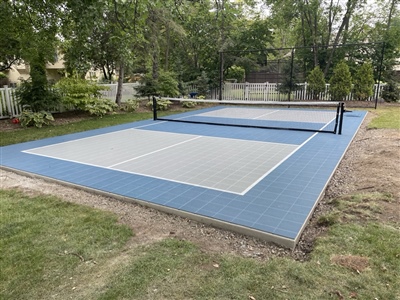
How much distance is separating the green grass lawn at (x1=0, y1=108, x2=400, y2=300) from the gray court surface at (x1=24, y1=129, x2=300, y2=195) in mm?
1584

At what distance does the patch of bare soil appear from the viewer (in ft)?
9.69

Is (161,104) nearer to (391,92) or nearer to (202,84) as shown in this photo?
(202,84)

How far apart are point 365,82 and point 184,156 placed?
13.1 m

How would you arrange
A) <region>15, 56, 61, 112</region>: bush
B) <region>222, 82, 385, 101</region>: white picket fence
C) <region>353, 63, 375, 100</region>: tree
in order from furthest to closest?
1. <region>222, 82, 385, 101</region>: white picket fence
2. <region>353, 63, 375, 100</region>: tree
3. <region>15, 56, 61, 112</region>: bush

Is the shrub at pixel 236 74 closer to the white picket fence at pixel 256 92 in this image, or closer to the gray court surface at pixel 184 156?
the white picket fence at pixel 256 92

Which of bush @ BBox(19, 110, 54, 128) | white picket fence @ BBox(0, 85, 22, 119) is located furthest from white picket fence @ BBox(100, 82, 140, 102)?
bush @ BBox(19, 110, 54, 128)

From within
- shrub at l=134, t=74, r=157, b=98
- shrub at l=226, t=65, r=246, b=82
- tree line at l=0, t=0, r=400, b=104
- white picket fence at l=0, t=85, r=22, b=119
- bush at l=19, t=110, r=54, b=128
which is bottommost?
bush at l=19, t=110, r=54, b=128

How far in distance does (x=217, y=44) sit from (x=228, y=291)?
17.3 meters

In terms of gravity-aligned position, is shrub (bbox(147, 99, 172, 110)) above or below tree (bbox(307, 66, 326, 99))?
below

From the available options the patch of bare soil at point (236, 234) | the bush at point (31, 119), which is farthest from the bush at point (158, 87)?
the patch of bare soil at point (236, 234)

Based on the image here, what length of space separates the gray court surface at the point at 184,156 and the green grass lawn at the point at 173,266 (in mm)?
1584

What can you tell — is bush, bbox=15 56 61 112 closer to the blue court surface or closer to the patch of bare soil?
the blue court surface

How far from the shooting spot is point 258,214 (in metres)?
3.50

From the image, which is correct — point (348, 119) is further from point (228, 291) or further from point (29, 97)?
point (29, 97)
